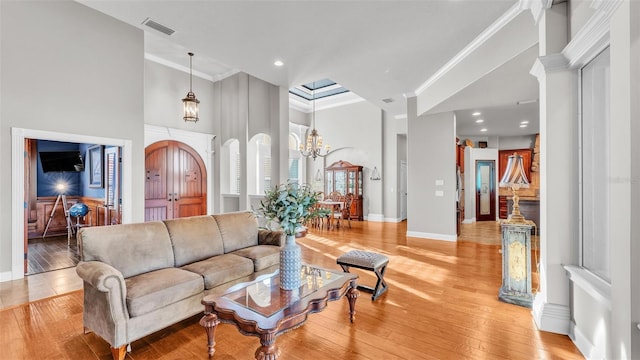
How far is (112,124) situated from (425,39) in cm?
508

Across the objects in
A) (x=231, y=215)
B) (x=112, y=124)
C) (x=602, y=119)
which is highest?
(x=112, y=124)

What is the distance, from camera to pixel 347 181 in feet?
31.4

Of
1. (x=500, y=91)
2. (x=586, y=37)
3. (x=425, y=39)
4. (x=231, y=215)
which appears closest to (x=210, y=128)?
(x=231, y=215)

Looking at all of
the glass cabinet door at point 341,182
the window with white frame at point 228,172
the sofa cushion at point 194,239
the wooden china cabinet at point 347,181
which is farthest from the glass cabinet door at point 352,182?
the sofa cushion at point 194,239

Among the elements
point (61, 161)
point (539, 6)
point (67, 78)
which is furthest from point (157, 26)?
point (61, 161)

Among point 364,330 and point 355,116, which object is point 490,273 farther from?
point 355,116

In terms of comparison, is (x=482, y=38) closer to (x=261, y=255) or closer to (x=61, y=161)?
(x=261, y=255)

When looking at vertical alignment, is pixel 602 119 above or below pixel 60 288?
above

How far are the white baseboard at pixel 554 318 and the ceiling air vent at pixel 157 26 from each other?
5220 mm

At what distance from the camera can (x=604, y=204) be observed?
82.0 inches

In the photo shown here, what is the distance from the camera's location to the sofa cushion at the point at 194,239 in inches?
116

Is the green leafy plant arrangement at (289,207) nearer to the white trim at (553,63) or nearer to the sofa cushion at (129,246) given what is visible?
the sofa cushion at (129,246)

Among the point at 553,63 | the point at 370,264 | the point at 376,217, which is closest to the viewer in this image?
the point at 553,63

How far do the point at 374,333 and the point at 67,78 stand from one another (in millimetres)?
5372
